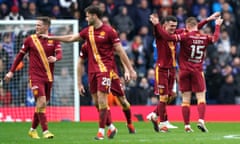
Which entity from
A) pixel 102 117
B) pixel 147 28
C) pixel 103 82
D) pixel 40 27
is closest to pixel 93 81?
pixel 103 82

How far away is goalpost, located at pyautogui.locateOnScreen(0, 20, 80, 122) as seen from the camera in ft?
85.6

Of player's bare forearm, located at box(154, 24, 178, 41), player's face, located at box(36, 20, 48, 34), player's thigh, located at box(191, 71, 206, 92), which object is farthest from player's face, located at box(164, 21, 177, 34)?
player's face, located at box(36, 20, 48, 34)

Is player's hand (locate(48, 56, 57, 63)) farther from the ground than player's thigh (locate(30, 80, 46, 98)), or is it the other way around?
player's hand (locate(48, 56, 57, 63))

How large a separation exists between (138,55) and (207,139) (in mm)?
13605

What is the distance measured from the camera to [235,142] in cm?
1484

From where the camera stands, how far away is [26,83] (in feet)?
87.1

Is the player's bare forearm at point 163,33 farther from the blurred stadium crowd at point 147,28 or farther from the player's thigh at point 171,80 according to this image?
the blurred stadium crowd at point 147,28

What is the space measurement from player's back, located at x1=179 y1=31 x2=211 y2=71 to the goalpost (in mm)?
7860

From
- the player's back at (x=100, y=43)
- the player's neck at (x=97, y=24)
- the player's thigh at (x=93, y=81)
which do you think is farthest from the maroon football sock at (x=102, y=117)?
the player's neck at (x=97, y=24)

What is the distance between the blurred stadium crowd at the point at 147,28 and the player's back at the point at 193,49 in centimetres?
866

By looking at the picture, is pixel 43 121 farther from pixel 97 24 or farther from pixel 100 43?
pixel 97 24

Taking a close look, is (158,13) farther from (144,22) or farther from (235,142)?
(235,142)

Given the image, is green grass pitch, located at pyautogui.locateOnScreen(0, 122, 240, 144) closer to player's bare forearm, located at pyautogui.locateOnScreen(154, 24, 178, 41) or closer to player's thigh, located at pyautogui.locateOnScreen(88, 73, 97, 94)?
player's thigh, located at pyautogui.locateOnScreen(88, 73, 97, 94)

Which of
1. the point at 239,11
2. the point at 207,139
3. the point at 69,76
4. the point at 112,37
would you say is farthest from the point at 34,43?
the point at 239,11
